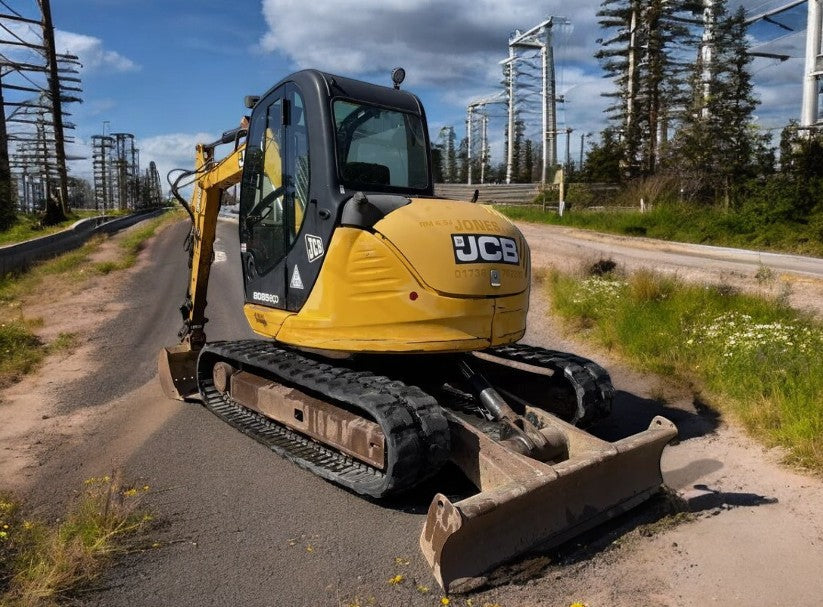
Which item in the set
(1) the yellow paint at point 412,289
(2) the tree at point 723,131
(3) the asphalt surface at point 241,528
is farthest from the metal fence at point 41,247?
(2) the tree at point 723,131

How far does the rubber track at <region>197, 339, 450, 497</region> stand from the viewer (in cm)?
414

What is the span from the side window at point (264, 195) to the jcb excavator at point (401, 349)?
0.07 feet

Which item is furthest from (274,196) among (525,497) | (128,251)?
(128,251)

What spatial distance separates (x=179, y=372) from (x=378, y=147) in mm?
3413

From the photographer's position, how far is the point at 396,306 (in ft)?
15.1

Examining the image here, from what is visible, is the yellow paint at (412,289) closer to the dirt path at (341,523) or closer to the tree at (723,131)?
the dirt path at (341,523)

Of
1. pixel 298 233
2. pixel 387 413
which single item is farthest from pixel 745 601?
pixel 298 233

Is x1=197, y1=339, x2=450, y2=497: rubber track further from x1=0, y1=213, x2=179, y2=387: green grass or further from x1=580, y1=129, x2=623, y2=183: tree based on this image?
x1=580, y1=129, x2=623, y2=183: tree

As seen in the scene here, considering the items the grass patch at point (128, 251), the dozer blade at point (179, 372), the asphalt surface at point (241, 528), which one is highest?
the grass patch at point (128, 251)

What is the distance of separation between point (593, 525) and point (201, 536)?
7.85 ft

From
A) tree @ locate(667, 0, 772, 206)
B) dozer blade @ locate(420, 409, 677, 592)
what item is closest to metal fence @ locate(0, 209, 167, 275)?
dozer blade @ locate(420, 409, 677, 592)

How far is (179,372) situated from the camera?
23.1ft

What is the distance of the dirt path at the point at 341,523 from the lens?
3459 mm

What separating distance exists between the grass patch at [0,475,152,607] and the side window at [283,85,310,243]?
235 cm
